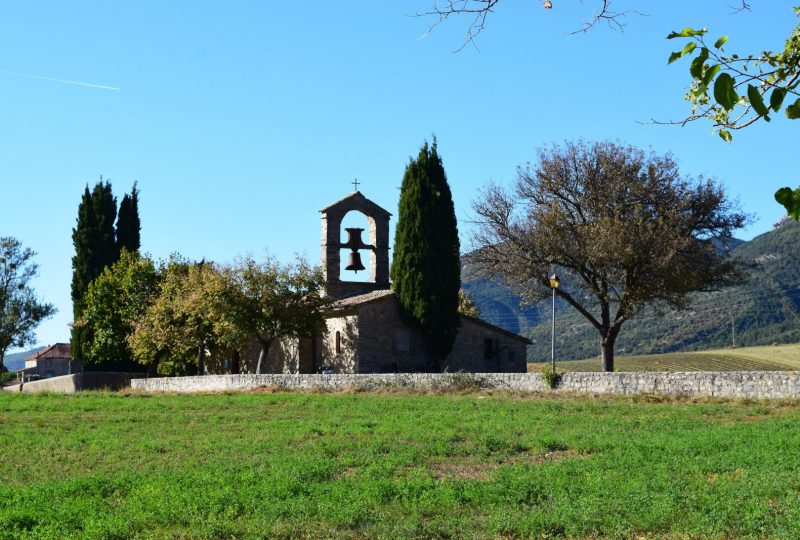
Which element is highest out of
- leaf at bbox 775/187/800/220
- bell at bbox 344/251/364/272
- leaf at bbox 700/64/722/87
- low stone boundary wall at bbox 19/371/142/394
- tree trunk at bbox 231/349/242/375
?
bell at bbox 344/251/364/272

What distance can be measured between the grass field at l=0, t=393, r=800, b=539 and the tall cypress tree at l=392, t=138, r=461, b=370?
20.7 meters

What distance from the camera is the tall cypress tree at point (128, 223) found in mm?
56969

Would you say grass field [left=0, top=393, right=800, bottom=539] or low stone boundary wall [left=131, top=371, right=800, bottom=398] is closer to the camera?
grass field [left=0, top=393, right=800, bottom=539]

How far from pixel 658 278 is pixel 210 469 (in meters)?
27.1

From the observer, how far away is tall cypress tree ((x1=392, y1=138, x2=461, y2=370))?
42875mm

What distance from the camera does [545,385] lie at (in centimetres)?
2912

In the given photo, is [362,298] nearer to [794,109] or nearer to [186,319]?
[186,319]

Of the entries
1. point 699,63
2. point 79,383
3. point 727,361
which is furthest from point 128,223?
point 699,63

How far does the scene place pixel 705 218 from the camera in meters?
39.9

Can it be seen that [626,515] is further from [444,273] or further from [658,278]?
[444,273]

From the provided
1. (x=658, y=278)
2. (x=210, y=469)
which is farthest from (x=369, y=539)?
(x=658, y=278)

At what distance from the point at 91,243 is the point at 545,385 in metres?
36.0

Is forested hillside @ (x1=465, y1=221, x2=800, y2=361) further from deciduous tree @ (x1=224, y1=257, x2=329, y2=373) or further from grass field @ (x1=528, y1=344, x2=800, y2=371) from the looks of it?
deciduous tree @ (x1=224, y1=257, x2=329, y2=373)

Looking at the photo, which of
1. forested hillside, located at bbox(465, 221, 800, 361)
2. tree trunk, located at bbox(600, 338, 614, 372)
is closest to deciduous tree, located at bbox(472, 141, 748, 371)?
tree trunk, located at bbox(600, 338, 614, 372)
